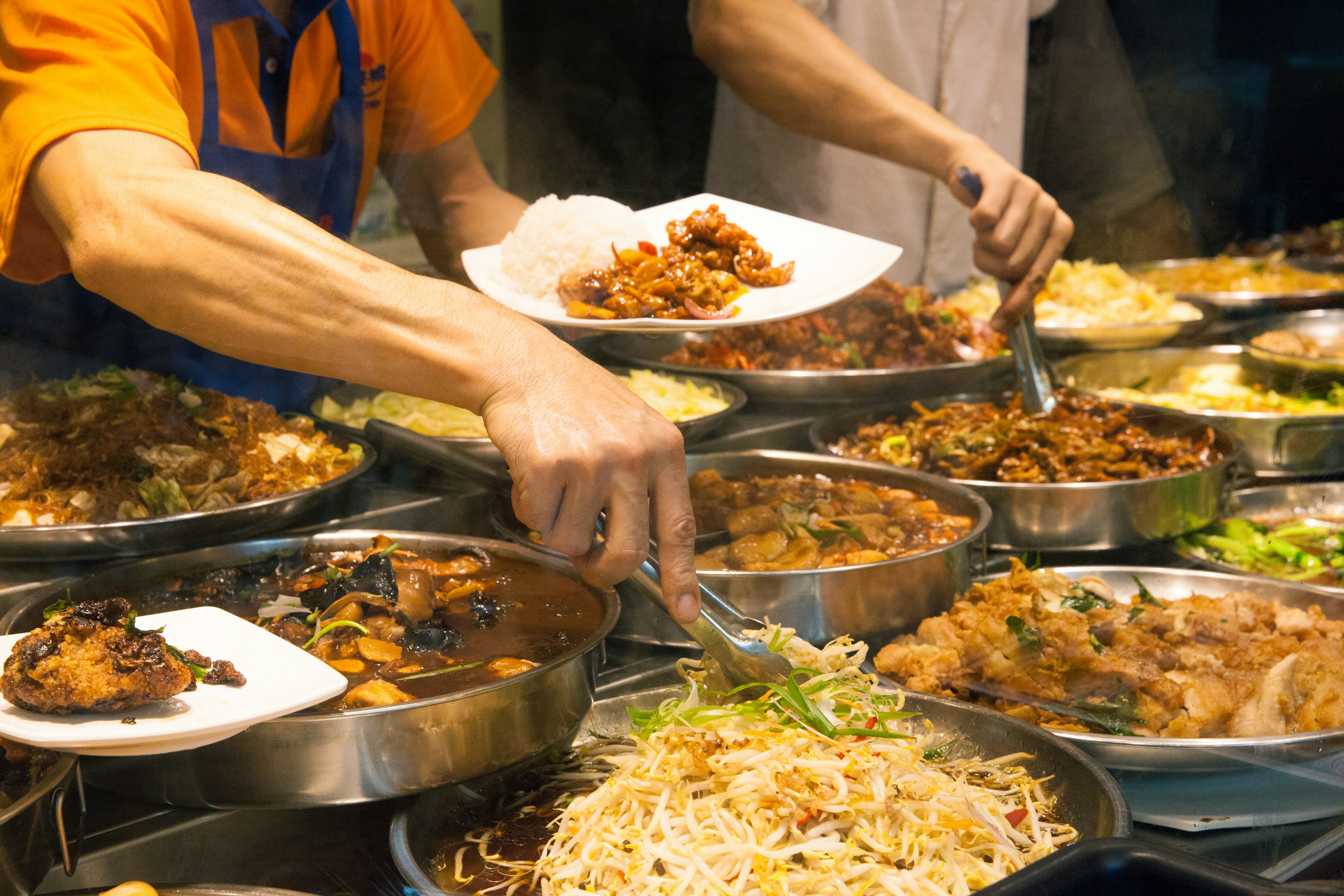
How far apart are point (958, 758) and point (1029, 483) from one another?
3.62 ft

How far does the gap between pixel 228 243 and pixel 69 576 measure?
827mm

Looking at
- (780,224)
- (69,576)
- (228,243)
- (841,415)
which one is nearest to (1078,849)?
(228,243)

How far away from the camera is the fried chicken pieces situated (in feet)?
4.12

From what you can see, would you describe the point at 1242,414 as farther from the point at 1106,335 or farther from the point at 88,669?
the point at 88,669

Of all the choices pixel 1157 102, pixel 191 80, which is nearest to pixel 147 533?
pixel 191 80

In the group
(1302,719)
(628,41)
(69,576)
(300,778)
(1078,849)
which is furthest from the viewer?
(628,41)

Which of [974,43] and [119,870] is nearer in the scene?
[119,870]

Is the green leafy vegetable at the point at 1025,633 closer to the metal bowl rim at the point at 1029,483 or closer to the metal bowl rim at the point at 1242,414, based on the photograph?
the metal bowl rim at the point at 1029,483

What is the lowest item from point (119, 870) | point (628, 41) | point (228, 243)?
point (119, 870)

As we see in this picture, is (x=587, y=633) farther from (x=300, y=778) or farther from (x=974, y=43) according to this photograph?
(x=974, y=43)

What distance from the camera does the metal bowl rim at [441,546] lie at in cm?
139

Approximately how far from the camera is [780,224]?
90.3 inches

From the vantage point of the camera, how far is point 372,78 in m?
2.48

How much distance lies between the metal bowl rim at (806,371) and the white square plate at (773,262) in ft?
Result: 2.46
